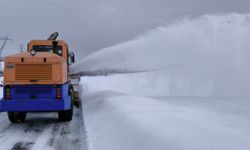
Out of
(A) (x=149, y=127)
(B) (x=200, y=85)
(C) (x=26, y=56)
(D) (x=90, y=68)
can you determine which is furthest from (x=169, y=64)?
(A) (x=149, y=127)

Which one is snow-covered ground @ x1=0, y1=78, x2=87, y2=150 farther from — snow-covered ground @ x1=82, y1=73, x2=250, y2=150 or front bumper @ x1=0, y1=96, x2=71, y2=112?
front bumper @ x1=0, y1=96, x2=71, y2=112

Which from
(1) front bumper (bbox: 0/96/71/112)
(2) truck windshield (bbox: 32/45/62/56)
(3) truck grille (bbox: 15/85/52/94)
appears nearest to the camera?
(1) front bumper (bbox: 0/96/71/112)

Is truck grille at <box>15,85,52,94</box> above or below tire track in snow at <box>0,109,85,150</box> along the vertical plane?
above

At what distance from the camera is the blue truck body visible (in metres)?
12.4

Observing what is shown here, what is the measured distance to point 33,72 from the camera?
12594 mm

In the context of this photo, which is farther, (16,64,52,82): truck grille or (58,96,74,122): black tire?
(58,96,74,122): black tire

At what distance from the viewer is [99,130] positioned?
10766 mm

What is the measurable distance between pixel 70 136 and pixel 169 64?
1168 cm

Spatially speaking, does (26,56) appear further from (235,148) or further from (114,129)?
(235,148)

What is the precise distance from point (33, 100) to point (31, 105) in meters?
0.16

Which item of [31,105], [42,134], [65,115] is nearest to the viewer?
[42,134]

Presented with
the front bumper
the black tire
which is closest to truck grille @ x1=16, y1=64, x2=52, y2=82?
the front bumper

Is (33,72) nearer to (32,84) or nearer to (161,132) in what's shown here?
(32,84)

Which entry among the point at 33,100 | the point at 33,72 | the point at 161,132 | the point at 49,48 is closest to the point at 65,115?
the point at 33,100
